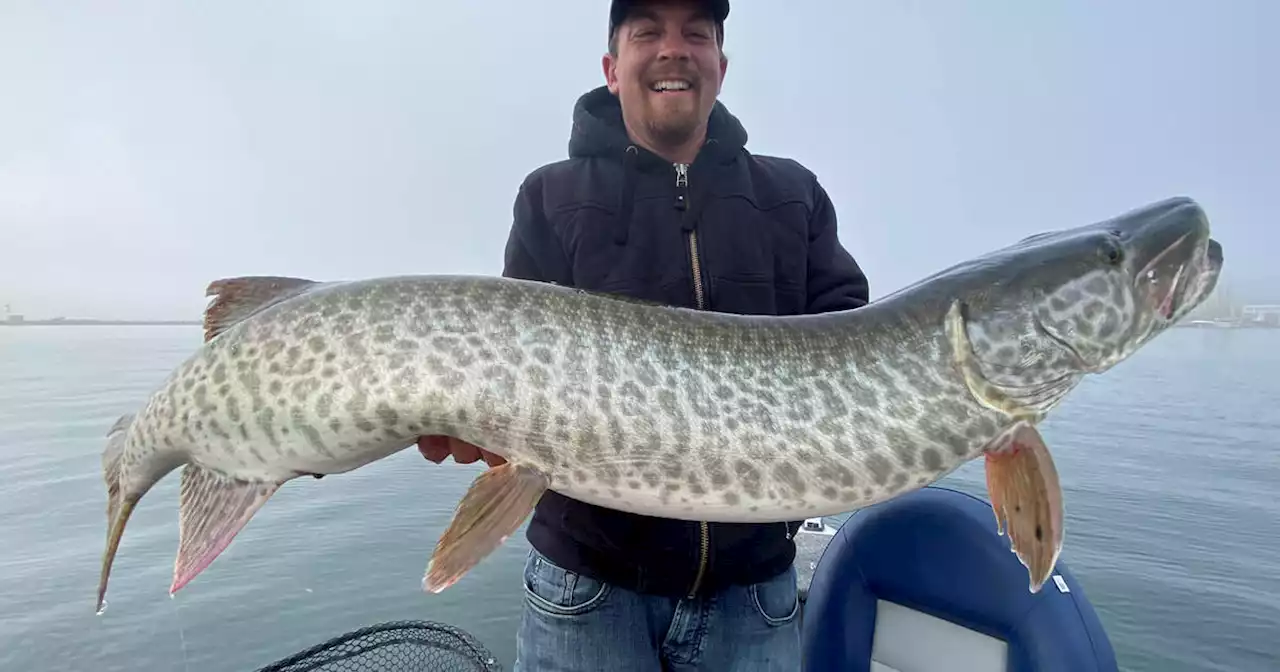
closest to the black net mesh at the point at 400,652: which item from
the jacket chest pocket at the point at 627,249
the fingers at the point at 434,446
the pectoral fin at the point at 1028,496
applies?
the fingers at the point at 434,446

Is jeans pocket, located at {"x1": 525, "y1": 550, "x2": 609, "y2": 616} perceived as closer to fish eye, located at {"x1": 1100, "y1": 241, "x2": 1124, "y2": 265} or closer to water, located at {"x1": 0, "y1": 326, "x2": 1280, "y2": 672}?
fish eye, located at {"x1": 1100, "y1": 241, "x2": 1124, "y2": 265}

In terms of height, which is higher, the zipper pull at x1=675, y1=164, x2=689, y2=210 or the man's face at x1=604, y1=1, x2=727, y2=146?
the man's face at x1=604, y1=1, x2=727, y2=146

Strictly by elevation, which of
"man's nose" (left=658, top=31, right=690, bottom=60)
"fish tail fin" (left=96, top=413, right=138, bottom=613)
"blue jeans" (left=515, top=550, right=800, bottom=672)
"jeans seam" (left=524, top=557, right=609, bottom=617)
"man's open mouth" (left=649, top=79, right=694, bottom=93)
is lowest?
"blue jeans" (left=515, top=550, right=800, bottom=672)

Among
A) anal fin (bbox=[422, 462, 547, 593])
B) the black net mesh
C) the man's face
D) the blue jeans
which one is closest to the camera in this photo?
anal fin (bbox=[422, 462, 547, 593])

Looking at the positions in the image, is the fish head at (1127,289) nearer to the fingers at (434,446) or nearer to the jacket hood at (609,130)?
the jacket hood at (609,130)

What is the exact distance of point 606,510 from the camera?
5.88 ft

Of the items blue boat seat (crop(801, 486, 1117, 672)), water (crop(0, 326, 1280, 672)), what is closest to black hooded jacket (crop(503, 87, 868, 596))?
blue boat seat (crop(801, 486, 1117, 672))

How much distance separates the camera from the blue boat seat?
211cm

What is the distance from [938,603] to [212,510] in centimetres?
230

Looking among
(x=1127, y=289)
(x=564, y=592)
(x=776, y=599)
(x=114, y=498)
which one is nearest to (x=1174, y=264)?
(x=1127, y=289)

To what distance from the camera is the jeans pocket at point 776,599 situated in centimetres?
181

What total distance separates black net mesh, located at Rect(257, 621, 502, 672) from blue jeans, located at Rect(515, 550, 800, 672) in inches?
39.4

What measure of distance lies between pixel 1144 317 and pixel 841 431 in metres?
0.80

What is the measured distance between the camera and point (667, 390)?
154 cm
